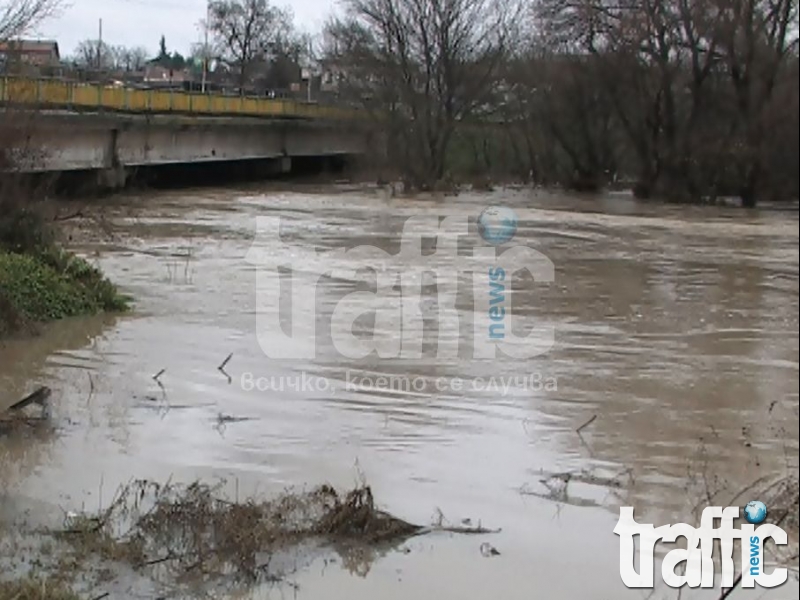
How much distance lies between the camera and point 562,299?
16156 millimetres

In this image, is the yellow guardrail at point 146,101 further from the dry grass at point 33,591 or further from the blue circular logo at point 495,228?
the dry grass at point 33,591

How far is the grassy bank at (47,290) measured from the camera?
1280cm

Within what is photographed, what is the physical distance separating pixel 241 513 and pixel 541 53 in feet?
10.3

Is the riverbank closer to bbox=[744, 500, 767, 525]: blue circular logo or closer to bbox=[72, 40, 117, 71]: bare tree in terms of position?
bbox=[744, 500, 767, 525]: blue circular logo

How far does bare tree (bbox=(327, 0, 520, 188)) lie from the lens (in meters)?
11.6

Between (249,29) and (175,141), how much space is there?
3140cm

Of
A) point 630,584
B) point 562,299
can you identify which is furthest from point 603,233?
point 630,584

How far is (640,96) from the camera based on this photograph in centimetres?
504

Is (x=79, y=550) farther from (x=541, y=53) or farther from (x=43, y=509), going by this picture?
(x=541, y=53)

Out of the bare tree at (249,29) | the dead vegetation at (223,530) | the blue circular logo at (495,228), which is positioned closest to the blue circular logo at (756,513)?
the dead vegetation at (223,530)

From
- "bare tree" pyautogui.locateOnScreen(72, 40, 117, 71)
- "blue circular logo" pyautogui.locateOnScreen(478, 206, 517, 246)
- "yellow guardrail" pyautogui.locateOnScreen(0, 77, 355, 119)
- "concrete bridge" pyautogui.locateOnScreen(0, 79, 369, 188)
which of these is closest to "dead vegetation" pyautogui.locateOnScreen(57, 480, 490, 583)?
"yellow guardrail" pyautogui.locateOnScreen(0, 77, 355, 119)

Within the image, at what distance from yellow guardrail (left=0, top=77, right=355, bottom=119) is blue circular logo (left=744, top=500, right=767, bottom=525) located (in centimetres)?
1294

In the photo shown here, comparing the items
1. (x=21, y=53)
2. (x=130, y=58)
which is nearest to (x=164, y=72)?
(x=130, y=58)

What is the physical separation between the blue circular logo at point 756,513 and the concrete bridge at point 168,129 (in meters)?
13.3
